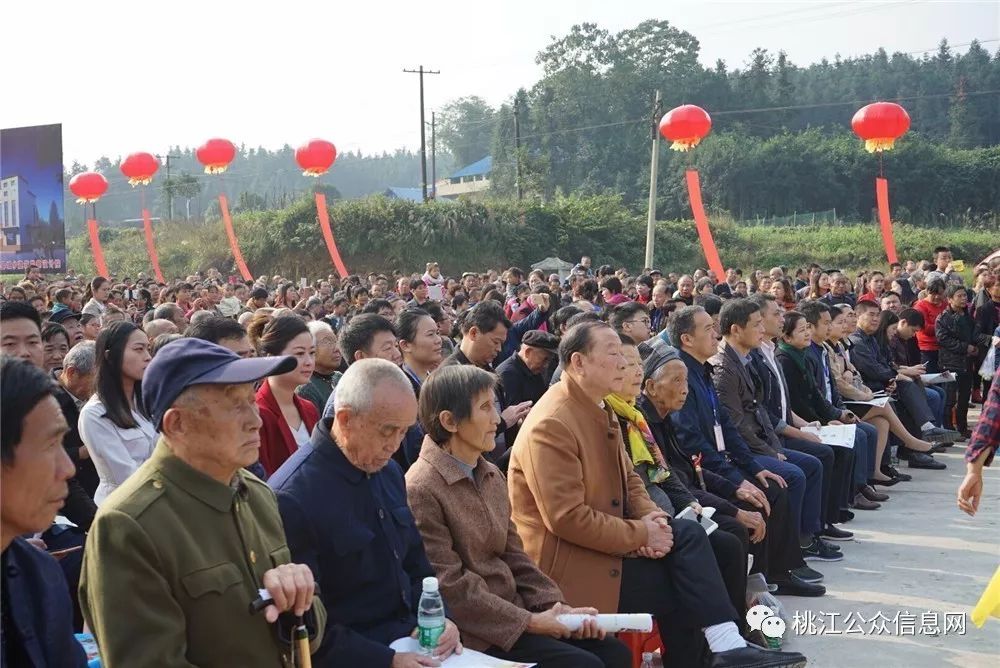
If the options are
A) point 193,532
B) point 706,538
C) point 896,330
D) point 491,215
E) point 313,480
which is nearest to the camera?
point 193,532

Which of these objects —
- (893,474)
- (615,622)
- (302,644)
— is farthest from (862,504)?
(302,644)

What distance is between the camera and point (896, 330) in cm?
951

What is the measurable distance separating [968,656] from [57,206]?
15347 mm

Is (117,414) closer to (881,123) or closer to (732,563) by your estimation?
(732,563)

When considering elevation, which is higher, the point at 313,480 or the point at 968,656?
the point at 313,480

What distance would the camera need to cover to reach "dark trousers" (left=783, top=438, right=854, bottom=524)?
6.06 metres

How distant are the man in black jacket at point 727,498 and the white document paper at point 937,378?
14.3 feet

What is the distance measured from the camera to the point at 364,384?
8.86ft

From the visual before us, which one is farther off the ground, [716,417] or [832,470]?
[716,417]

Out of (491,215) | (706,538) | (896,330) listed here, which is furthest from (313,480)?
(491,215)

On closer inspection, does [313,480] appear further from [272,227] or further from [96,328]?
[272,227]

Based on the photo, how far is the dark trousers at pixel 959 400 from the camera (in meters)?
9.60

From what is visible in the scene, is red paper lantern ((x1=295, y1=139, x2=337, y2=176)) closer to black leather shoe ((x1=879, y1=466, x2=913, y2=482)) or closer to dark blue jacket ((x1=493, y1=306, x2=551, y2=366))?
dark blue jacket ((x1=493, y1=306, x2=551, y2=366))

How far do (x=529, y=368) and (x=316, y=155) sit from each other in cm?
1255
